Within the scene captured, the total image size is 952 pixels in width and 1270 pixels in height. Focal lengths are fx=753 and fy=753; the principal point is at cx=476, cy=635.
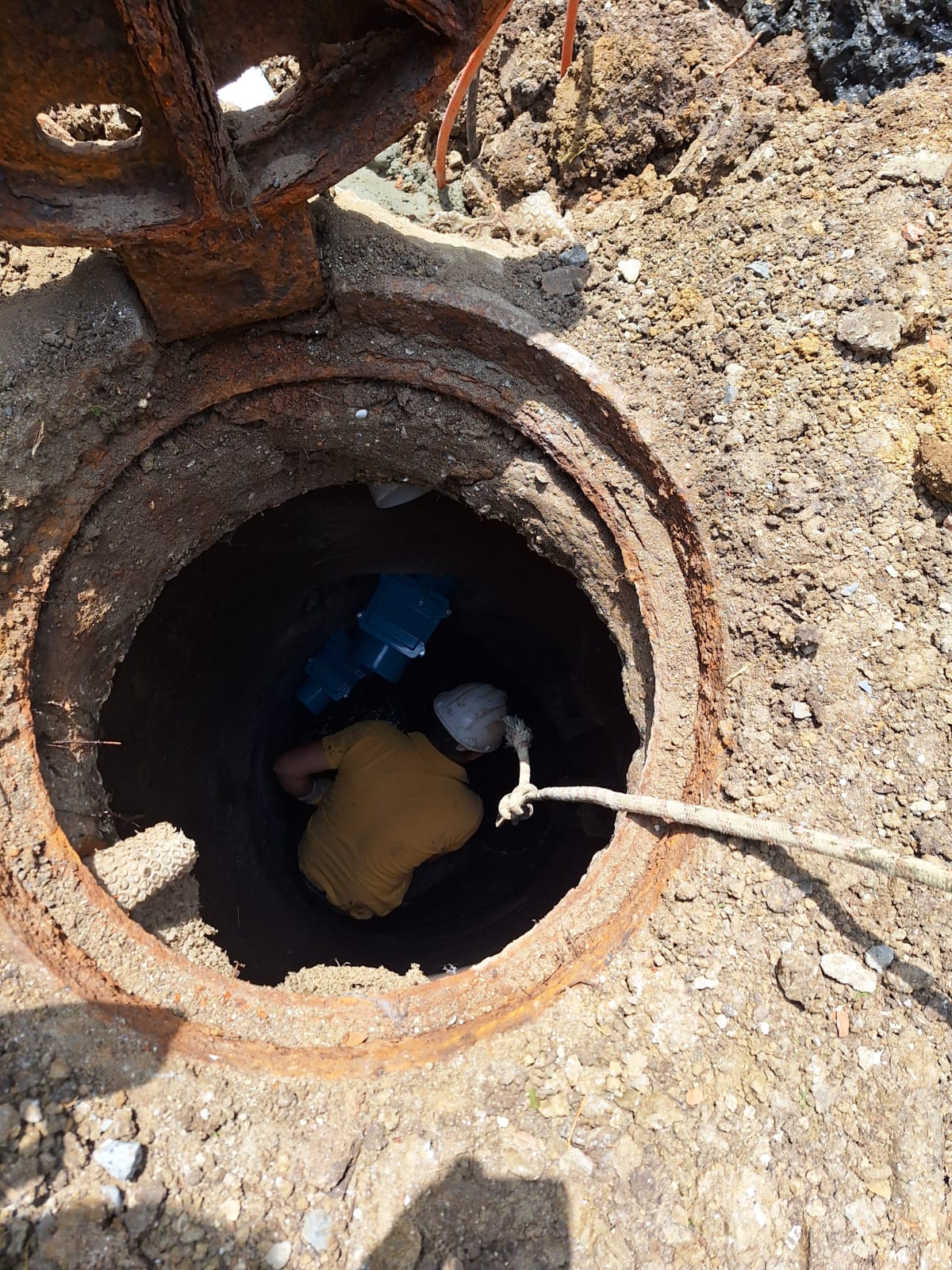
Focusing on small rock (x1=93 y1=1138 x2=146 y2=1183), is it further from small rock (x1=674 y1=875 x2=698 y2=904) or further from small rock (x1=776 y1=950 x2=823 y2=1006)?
small rock (x1=776 y1=950 x2=823 y2=1006)

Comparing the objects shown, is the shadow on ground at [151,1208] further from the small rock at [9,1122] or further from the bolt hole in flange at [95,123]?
the bolt hole in flange at [95,123]

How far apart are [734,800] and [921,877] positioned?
637mm

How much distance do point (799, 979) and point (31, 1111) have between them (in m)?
2.18

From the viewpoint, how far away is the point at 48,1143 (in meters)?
1.99

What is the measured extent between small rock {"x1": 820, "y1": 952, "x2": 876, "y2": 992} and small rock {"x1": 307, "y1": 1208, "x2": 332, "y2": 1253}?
5.11 feet

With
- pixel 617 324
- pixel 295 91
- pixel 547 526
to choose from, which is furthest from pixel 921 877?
pixel 295 91

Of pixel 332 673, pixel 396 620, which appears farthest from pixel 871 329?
pixel 332 673

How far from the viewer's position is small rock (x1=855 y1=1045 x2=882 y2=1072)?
2098mm

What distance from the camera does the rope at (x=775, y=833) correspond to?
1956mm

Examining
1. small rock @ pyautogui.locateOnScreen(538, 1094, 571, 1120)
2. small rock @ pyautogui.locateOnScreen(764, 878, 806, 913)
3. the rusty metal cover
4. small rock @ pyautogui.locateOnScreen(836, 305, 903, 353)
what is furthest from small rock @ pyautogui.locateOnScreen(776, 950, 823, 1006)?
the rusty metal cover

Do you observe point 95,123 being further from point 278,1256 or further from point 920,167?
point 278,1256

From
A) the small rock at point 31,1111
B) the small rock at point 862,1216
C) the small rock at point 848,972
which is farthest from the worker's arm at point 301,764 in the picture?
the small rock at point 862,1216

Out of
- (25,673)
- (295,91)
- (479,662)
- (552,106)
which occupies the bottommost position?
(479,662)

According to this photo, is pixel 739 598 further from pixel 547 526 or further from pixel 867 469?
pixel 547 526
